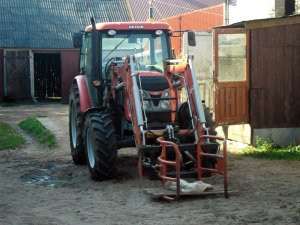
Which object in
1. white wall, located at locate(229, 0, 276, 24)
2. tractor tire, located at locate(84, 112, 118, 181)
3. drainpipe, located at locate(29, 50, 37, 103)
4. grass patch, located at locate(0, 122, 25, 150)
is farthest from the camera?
drainpipe, located at locate(29, 50, 37, 103)

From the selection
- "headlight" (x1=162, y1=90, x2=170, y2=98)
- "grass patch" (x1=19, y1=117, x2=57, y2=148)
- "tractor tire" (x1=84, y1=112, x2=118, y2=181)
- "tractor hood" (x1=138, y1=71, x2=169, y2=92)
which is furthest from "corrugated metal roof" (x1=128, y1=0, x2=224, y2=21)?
"tractor tire" (x1=84, y1=112, x2=118, y2=181)

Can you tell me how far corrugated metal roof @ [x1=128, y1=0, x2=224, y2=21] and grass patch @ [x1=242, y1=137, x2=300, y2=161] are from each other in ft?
58.6

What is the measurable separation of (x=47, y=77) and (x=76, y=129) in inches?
743

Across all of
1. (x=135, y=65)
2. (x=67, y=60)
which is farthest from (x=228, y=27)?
(x=67, y=60)

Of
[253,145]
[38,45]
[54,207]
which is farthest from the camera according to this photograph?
[38,45]

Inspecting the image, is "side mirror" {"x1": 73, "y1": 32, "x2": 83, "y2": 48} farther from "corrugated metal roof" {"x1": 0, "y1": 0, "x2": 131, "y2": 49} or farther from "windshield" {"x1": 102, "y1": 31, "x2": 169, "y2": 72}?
"corrugated metal roof" {"x1": 0, "y1": 0, "x2": 131, "y2": 49}

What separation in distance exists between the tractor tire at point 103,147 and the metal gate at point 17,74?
18055 millimetres

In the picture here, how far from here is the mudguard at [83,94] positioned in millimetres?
10078

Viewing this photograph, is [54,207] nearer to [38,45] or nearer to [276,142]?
[276,142]

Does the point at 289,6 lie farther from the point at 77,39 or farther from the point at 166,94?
the point at 166,94

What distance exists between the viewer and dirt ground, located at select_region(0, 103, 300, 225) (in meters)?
6.75

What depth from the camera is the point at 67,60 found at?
2670 cm

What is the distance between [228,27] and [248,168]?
149 inches

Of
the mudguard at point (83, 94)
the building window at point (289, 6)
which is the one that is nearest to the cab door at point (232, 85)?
the mudguard at point (83, 94)
